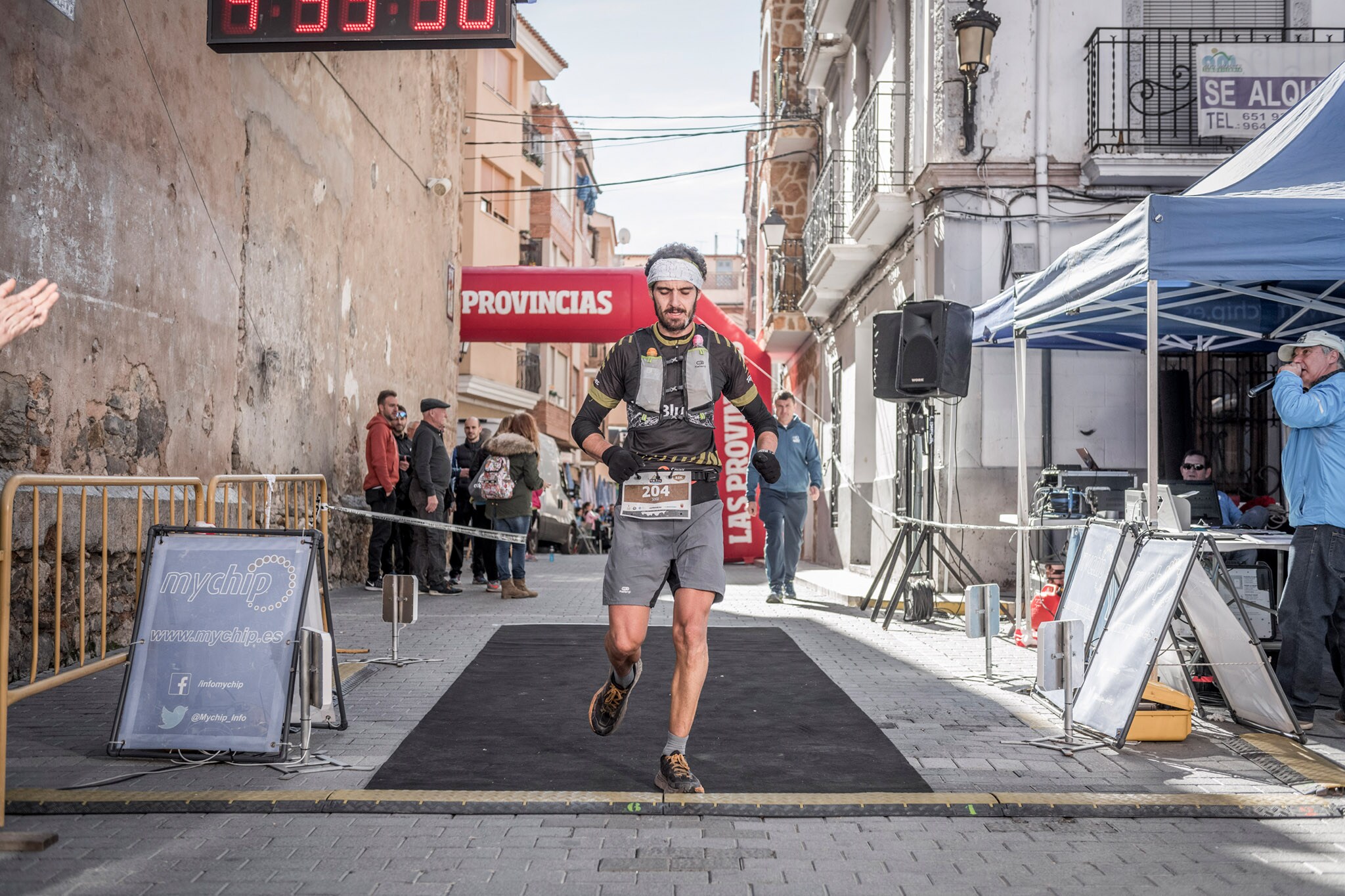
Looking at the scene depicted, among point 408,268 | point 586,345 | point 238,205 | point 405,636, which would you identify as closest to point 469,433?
point 408,268

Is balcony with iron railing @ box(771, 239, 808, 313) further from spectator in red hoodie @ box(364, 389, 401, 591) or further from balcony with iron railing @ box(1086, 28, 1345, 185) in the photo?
spectator in red hoodie @ box(364, 389, 401, 591)

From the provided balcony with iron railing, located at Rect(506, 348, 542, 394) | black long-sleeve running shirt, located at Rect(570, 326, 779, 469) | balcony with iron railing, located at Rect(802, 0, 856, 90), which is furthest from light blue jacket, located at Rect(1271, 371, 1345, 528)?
balcony with iron railing, located at Rect(506, 348, 542, 394)

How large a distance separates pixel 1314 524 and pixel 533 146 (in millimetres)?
39379

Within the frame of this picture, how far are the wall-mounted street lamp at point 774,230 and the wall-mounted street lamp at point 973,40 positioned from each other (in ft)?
30.4

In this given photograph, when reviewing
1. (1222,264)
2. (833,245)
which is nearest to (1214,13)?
(833,245)

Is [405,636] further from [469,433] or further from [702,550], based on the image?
[469,433]

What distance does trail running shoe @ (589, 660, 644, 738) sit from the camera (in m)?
5.22

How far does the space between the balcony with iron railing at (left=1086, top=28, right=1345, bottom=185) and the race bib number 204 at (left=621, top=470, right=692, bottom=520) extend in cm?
914

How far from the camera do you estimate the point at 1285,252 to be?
642 cm

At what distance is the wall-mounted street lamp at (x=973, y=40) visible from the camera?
1229 centimetres

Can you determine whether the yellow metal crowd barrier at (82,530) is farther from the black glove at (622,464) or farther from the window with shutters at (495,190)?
the window with shutters at (495,190)

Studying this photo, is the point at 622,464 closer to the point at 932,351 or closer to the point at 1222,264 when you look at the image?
the point at 1222,264

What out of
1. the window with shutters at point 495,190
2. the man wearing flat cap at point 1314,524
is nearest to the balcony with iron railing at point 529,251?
the window with shutters at point 495,190

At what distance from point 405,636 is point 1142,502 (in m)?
5.33
